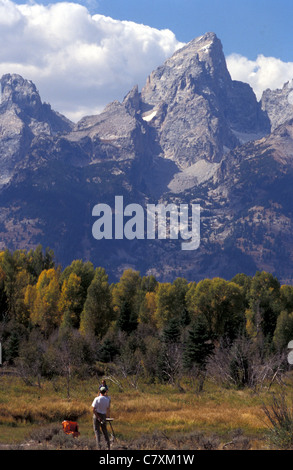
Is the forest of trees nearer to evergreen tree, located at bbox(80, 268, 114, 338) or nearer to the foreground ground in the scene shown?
evergreen tree, located at bbox(80, 268, 114, 338)

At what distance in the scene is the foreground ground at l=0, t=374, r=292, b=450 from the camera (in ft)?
86.8

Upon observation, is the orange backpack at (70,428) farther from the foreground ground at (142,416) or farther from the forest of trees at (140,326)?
the forest of trees at (140,326)

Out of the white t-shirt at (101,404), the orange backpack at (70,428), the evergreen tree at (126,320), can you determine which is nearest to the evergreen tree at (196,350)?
the evergreen tree at (126,320)

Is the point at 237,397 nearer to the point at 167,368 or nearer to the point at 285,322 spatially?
the point at 167,368

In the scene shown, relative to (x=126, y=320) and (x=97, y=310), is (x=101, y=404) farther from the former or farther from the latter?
(x=126, y=320)

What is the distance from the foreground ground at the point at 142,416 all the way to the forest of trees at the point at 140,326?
10.9 ft

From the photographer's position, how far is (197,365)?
6738cm

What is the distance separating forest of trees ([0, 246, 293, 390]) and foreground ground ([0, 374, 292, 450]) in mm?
3311

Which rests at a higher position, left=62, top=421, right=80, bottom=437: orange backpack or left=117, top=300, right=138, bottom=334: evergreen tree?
left=62, top=421, right=80, bottom=437: orange backpack

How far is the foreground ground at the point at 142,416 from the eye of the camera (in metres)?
26.5

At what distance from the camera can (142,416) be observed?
138 ft

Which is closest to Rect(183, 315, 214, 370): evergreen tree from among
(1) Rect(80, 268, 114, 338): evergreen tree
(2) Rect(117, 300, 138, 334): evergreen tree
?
(1) Rect(80, 268, 114, 338): evergreen tree
